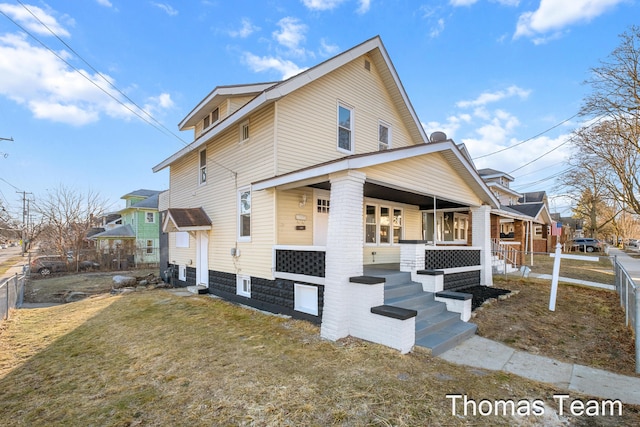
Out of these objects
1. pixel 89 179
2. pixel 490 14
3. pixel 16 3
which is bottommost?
pixel 89 179

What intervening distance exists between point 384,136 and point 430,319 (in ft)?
22.6

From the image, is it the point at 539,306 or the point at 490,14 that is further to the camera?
the point at 490,14

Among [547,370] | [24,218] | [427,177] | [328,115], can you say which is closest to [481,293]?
[427,177]

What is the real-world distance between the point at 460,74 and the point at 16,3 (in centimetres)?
1714

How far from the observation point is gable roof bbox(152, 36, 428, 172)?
7.35 meters

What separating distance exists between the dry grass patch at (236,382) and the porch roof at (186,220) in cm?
377

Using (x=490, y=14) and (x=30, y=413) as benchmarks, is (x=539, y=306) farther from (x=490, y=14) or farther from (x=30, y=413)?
(x=490, y=14)

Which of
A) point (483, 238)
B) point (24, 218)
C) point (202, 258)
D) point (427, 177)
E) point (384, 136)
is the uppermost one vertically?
point (384, 136)

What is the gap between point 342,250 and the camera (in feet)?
18.2

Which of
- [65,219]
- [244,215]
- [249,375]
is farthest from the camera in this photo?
[65,219]

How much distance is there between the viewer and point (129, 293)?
463 inches

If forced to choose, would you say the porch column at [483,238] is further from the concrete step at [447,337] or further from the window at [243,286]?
the window at [243,286]

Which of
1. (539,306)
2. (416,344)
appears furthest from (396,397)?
(539,306)

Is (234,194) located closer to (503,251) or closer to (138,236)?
(503,251)
